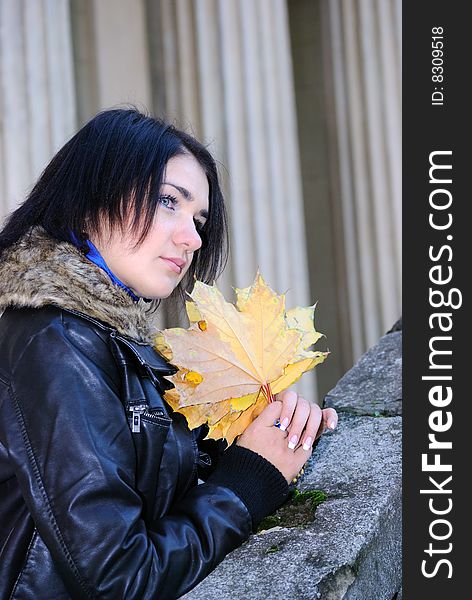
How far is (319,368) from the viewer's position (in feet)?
21.3

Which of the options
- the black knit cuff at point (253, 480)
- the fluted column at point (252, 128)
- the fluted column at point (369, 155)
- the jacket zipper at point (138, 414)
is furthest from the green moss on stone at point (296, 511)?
the fluted column at point (369, 155)

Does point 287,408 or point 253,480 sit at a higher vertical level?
point 287,408


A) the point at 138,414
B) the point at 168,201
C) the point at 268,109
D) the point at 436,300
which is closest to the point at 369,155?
the point at 268,109

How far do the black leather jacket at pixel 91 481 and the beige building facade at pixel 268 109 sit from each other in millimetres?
3034

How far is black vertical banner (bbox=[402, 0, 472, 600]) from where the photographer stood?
1822 millimetres

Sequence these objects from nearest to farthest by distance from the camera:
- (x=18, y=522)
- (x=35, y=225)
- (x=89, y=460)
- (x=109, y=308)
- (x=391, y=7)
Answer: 1. (x=89, y=460)
2. (x=18, y=522)
3. (x=109, y=308)
4. (x=35, y=225)
5. (x=391, y=7)

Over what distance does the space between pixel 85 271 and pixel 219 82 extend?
380 centimetres

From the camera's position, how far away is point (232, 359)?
5.84 feet

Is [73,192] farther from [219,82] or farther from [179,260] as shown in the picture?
[219,82]

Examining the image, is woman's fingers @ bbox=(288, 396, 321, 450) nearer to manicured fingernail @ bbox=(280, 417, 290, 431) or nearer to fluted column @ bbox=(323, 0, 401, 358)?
manicured fingernail @ bbox=(280, 417, 290, 431)

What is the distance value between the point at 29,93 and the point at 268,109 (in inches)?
59.3

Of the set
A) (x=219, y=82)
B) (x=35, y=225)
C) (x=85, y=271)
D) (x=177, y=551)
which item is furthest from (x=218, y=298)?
(x=219, y=82)

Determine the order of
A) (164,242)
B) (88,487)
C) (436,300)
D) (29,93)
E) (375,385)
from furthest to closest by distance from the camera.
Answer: (29,93) → (375,385) → (436,300) → (164,242) → (88,487)

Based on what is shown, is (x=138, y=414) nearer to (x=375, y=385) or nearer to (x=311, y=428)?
(x=311, y=428)
